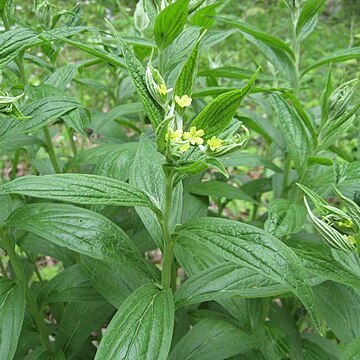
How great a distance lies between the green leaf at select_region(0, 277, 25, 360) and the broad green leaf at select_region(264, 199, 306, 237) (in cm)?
59

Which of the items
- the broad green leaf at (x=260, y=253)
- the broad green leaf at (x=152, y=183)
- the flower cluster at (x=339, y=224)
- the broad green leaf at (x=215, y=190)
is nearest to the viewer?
the broad green leaf at (x=260, y=253)

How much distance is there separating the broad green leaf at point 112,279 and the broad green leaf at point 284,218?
0.99ft

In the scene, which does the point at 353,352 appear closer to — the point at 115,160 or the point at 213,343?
the point at 213,343

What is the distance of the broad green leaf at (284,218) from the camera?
1271 millimetres

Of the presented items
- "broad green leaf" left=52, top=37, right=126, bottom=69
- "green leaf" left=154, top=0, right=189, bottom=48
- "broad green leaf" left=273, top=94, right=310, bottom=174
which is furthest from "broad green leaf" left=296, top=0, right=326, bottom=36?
"broad green leaf" left=52, top=37, right=126, bottom=69

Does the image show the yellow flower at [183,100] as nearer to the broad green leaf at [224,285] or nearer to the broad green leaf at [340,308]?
the broad green leaf at [224,285]

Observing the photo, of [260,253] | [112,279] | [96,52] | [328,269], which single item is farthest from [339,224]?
[96,52]

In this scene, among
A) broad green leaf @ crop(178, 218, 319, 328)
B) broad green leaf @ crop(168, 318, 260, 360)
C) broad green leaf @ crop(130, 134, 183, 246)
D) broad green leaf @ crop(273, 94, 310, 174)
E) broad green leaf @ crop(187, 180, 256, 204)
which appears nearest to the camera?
broad green leaf @ crop(178, 218, 319, 328)

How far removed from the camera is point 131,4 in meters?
7.05

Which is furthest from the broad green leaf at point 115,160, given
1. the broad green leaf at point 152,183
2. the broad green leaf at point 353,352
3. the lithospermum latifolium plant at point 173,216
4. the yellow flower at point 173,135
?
the broad green leaf at point 353,352

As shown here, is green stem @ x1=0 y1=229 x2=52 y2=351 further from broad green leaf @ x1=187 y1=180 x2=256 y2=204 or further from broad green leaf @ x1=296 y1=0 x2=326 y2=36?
broad green leaf @ x1=296 y1=0 x2=326 y2=36

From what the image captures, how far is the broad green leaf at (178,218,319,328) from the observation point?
0.96 metres

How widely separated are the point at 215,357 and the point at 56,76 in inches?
35.0

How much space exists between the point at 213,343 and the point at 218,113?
625 millimetres
